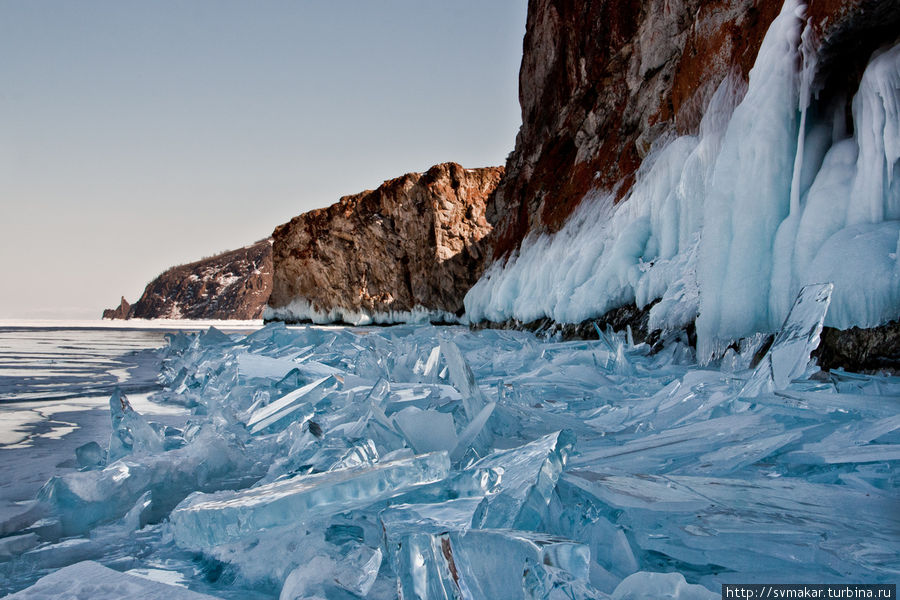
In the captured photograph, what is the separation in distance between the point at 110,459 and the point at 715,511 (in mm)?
1284

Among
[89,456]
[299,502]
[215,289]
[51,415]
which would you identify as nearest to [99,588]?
[299,502]

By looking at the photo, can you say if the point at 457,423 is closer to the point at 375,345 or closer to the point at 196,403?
the point at 196,403

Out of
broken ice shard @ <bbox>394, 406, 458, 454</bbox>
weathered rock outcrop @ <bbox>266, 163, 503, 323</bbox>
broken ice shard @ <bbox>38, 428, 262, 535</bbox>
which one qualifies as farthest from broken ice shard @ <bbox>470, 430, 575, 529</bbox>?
weathered rock outcrop @ <bbox>266, 163, 503, 323</bbox>

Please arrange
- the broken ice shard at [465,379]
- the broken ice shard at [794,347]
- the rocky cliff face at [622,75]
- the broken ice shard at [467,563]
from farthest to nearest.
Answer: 1. the rocky cliff face at [622,75]
2. the broken ice shard at [794,347]
3. the broken ice shard at [465,379]
4. the broken ice shard at [467,563]

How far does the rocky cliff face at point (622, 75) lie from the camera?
2.34m

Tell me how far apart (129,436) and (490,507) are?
3.57 feet

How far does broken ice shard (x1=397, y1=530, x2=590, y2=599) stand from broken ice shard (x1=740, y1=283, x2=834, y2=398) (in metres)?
1.02

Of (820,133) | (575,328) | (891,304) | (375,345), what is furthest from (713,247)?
(575,328)

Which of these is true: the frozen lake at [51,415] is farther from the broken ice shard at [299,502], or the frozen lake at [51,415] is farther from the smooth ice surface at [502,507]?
the broken ice shard at [299,502]

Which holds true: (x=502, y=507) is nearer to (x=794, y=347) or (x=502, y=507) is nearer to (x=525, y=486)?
(x=525, y=486)

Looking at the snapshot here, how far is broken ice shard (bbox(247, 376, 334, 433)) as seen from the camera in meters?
1.47

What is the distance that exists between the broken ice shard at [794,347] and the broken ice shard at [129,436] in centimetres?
150

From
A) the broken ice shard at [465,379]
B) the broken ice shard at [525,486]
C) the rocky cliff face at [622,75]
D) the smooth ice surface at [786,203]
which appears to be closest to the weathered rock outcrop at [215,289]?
the rocky cliff face at [622,75]

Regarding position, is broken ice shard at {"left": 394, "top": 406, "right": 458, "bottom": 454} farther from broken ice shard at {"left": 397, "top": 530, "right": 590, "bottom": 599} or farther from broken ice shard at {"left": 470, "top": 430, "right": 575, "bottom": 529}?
broken ice shard at {"left": 397, "top": 530, "right": 590, "bottom": 599}
